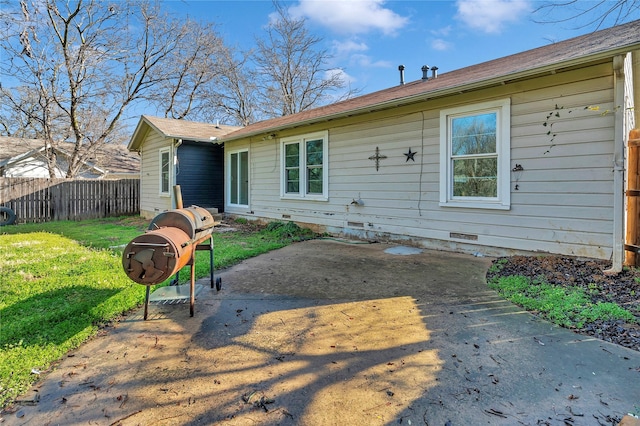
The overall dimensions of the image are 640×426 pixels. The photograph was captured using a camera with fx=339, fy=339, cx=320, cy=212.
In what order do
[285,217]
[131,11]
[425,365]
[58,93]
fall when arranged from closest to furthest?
[425,365] < [285,217] < [131,11] < [58,93]

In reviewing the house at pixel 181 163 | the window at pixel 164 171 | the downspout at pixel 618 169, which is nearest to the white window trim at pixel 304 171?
the house at pixel 181 163

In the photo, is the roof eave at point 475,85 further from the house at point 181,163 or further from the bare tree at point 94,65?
the bare tree at point 94,65

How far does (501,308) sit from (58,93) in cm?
1816

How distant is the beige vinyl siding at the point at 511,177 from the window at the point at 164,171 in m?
6.44

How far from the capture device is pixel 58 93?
47.6 feet

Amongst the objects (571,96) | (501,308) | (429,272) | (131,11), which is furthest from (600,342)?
(131,11)

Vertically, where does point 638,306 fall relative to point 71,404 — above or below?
above

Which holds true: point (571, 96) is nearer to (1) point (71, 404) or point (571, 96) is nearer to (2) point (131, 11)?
(1) point (71, 404)

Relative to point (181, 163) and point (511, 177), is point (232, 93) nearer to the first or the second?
point (181, 163)

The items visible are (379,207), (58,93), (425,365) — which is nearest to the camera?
(425,365)

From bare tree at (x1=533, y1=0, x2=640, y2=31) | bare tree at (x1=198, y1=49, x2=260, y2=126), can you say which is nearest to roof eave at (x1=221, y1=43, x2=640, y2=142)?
bare tree at (x1=533, y1=0, x2=640, y2=31)

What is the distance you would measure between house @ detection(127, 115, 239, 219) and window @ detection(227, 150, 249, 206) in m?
0.85

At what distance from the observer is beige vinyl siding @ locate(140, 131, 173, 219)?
12.1m

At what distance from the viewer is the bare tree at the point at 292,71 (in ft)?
67.9
